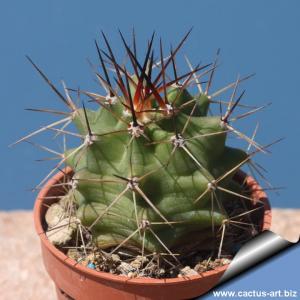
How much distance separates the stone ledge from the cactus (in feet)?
2.74

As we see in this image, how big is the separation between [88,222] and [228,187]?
30 centimetres

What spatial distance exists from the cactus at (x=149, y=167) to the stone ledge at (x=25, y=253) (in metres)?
0.84

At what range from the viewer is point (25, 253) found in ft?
6.76

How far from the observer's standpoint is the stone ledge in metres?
1.90

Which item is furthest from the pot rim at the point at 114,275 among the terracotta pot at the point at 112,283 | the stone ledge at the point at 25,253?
the stone ledge at the point at 25,253

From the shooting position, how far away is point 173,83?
3.66 feet

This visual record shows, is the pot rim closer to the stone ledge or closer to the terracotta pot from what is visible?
the terracotta pot

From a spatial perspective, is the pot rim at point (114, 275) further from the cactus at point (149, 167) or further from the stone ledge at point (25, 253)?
the stone ledge at point (25, 253)

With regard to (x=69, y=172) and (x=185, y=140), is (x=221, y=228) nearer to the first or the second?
(x=185, y=140)

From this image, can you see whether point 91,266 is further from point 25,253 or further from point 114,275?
point 25,253

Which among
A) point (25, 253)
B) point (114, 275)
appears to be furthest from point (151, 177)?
point (25, 253)

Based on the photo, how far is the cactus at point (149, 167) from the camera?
1057 mm

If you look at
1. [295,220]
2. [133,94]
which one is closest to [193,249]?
[133,94]

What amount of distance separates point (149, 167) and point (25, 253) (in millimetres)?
1139
